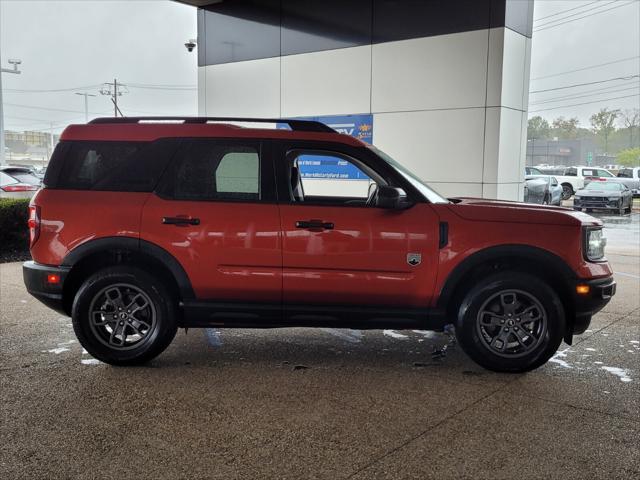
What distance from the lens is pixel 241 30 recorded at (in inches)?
516

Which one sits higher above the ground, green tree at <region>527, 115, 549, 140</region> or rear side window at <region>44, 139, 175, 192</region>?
green tree at <region>527, 115, 549, 140</region>

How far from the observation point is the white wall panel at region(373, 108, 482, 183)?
1018 centimetres

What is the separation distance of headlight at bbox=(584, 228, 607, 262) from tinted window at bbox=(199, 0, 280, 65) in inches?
361

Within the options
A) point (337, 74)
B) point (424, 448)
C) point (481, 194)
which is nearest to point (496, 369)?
point (424, 448)

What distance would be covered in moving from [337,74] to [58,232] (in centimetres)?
804

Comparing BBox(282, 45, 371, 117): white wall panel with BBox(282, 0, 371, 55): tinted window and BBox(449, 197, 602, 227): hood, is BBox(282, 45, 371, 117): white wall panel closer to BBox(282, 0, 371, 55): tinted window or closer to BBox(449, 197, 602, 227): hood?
BBox(282, 0, 371, 55): tinted window

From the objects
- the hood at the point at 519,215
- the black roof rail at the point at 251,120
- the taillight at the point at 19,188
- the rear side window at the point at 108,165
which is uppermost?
the black roof rail at the point at 251,120

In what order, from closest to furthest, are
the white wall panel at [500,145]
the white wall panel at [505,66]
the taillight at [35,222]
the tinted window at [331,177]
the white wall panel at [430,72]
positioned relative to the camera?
1. the taillight at [35,222]
2. the white wall panel at [505,66]
3. the white wall panel at [500,145]
4. the white wall panel at [430,72]
5. the tinted window at [331,177]

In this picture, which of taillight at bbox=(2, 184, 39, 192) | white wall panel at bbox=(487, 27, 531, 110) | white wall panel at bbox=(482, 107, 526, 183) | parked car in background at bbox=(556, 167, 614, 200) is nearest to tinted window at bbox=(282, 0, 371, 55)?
white wall panel at bbox=(487, 27, 531, 110)

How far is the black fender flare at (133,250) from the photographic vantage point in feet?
15.6

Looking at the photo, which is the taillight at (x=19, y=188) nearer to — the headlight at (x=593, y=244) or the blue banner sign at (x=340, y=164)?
the blue banner sign at (x=340, y=164)

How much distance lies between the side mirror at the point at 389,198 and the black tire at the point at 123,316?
6.14ft

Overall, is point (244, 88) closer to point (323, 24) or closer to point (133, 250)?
point (323, 24)

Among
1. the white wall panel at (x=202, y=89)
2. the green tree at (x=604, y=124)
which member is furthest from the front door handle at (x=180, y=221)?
the green tree at (x=604, y=124)
